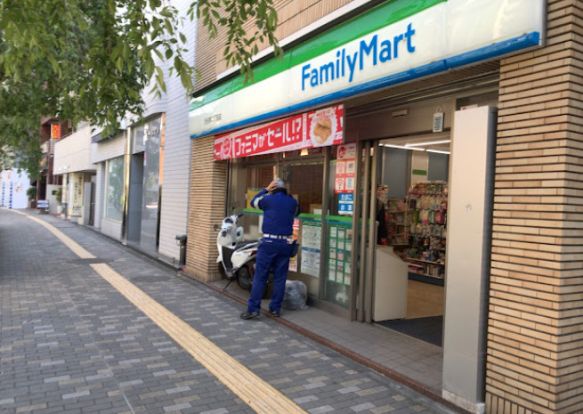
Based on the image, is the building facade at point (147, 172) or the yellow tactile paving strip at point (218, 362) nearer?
the yellow tactile paving strip at point (218, 362)

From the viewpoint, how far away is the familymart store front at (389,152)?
3965mm

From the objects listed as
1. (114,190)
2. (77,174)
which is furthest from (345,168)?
(77,174)

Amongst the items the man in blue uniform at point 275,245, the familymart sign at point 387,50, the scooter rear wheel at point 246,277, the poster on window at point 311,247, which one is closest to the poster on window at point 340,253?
the poster on window at point 311,247

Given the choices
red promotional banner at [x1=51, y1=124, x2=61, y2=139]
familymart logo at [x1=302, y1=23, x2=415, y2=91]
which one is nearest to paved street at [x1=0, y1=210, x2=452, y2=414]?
familymart logo at [x1=302, y1=23, x2=415, y2=91]

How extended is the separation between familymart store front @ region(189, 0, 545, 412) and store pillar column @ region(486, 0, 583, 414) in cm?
14

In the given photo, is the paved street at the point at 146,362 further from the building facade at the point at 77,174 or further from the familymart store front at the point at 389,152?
the building facade at the point at 77,174

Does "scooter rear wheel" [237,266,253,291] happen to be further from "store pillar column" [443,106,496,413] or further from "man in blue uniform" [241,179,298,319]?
"store pillar column" [443,106,496,413]

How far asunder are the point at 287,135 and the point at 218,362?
11.7 ft

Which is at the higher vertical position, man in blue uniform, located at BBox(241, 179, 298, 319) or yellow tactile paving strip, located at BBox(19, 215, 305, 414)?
man in blue uniform, located at BBox(241, 179, 298, 319)

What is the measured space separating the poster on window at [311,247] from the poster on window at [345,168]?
789 mm

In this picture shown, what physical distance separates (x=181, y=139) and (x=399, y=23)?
24.3ft

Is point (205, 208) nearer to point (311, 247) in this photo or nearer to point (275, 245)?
point (311, 247)

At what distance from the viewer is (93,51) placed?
14.3 ft

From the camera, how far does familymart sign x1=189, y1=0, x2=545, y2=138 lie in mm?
3844
